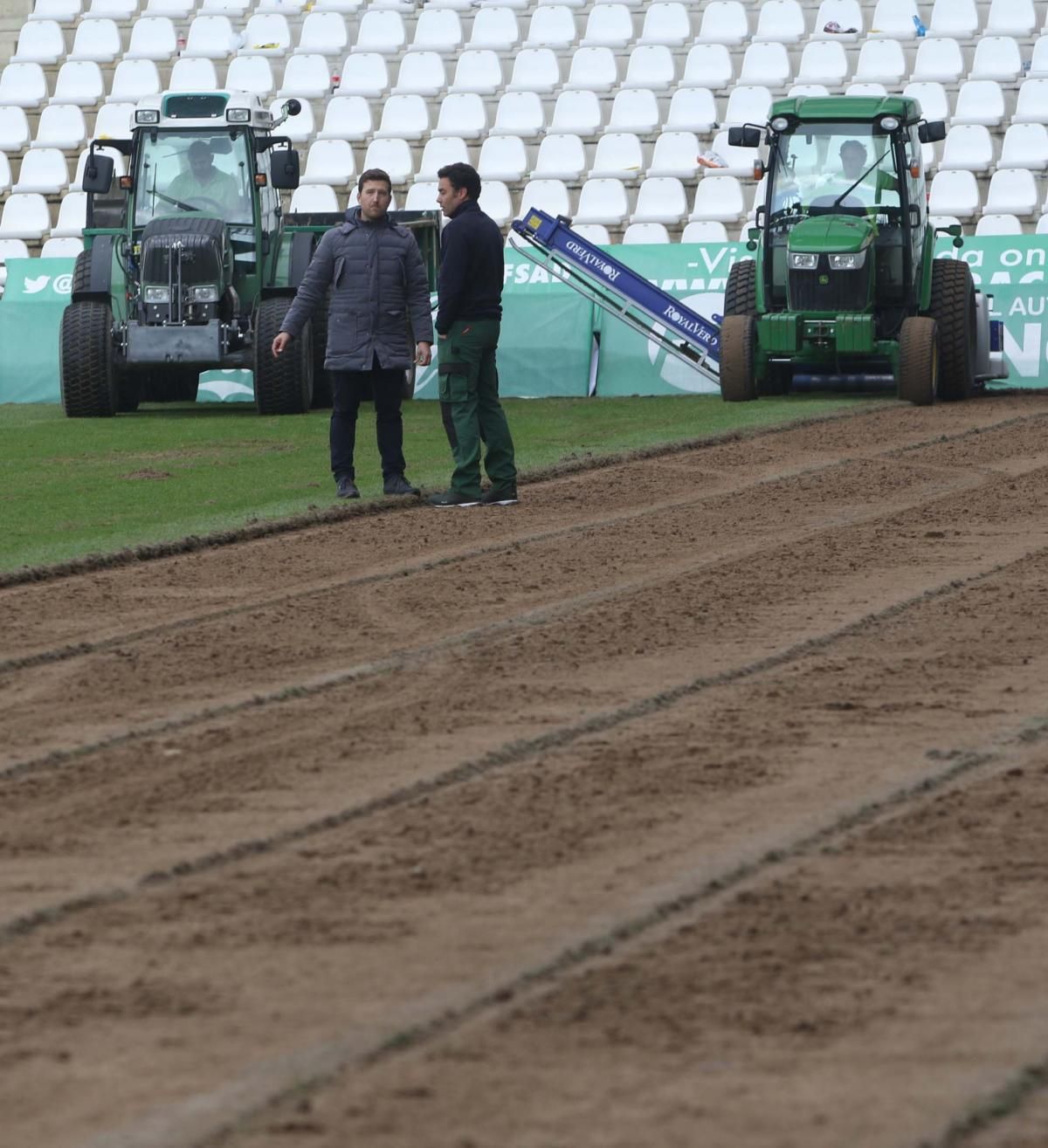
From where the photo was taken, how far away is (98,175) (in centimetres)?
2025

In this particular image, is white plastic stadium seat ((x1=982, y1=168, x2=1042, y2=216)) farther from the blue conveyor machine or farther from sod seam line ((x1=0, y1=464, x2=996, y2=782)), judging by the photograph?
sod seam line ((x1=0, y1=464, x2=996, y2=782))

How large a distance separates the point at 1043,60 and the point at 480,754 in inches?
919

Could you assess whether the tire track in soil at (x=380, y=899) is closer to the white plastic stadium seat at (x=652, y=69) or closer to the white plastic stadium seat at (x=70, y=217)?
the white plastic stadium seat at (x=70, y=217)

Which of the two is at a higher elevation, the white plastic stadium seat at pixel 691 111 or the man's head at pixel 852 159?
the white plastic stadium seat at pixel 691 111

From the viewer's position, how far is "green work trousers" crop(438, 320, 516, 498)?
1261 cm

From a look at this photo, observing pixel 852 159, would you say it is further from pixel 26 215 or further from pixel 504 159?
pixel 26 215

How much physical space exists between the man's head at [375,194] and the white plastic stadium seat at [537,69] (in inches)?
645

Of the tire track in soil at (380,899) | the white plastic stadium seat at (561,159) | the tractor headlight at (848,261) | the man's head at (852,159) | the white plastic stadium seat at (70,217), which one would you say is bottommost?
the tire track in soil at (380,899)

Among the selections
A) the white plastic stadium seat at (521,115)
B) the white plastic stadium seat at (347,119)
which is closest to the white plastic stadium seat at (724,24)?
the white plastic stadium seat at (521,115)

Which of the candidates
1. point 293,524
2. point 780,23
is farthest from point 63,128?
point 293,524

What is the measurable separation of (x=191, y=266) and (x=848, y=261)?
19.9 ft

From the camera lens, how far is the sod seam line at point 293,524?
10328 mm

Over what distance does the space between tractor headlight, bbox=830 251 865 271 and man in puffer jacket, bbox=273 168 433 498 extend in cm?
790

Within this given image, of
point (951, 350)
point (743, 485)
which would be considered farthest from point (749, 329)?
point (743, 485)
